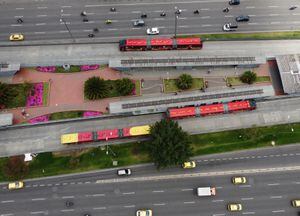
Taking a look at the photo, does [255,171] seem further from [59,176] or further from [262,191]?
[59,176]

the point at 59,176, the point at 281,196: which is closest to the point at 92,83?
the point at 59,176

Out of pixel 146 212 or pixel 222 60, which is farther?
pixel 222 60

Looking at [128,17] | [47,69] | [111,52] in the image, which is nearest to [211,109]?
[111,52]

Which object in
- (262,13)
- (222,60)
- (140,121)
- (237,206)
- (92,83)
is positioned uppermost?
(262,13)

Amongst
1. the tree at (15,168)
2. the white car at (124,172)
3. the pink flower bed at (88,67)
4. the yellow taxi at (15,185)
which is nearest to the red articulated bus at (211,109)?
the white car at (124,172)

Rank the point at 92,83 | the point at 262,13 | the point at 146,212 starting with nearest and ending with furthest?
the point at 146,212 → the point at 92,83 → the point at 262,13

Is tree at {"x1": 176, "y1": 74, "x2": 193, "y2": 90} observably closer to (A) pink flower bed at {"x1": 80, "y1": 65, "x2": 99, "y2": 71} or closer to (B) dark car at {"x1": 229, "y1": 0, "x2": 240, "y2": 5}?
(A) pink flower bed at {"x1": 80, "y1": 65, "x2": 99, "y2": 71}
